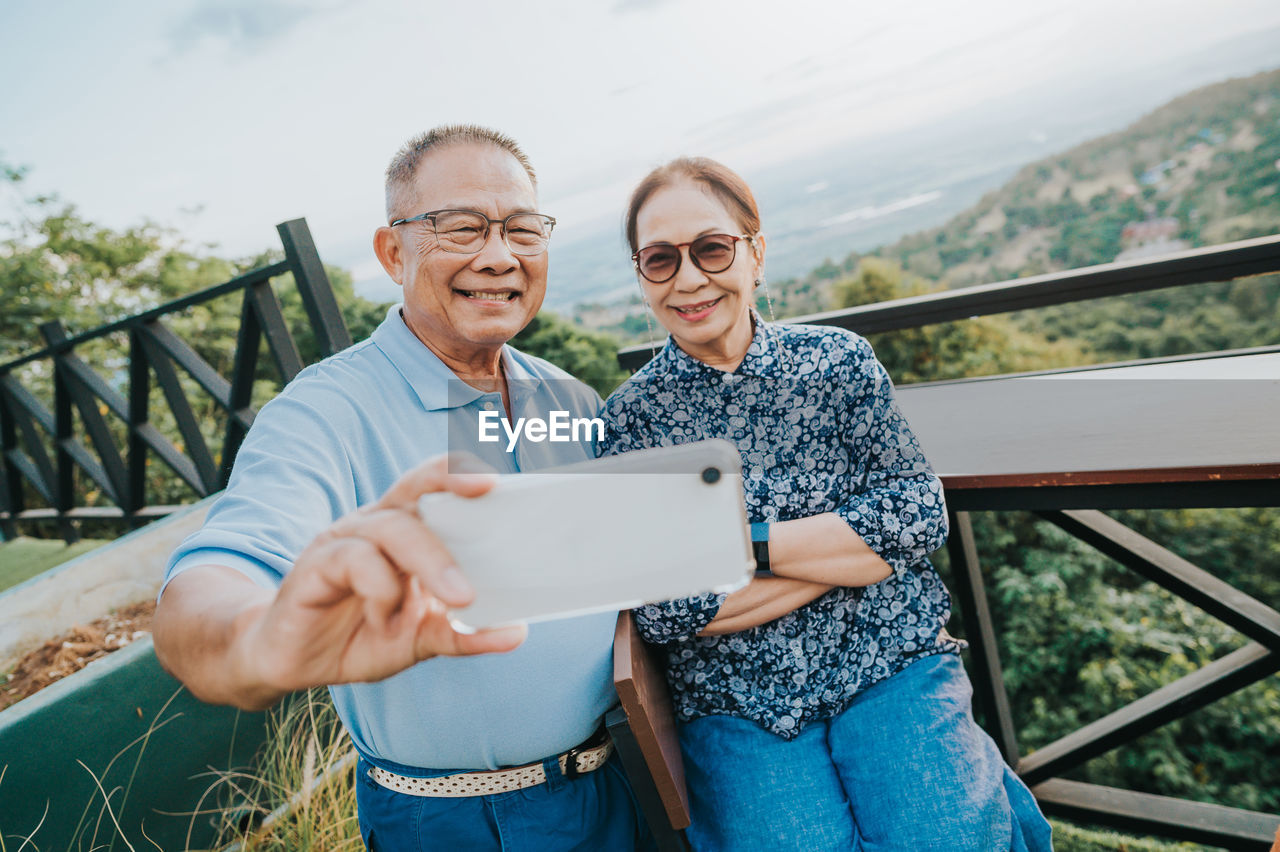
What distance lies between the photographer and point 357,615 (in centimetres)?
65

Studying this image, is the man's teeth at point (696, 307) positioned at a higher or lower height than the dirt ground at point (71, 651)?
higher

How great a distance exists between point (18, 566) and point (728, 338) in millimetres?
5902

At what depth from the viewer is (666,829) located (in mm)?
1365

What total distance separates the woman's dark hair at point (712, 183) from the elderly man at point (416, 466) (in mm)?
265

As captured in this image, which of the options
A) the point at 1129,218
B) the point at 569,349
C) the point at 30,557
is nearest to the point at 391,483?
the point at 569,349

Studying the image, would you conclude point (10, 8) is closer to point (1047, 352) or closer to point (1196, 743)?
point (1047, 352)

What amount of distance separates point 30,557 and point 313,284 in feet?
13.4

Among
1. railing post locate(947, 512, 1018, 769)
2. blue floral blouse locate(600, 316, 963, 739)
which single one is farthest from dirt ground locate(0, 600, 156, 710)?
railing post locate(947, 512, 1018, 769)

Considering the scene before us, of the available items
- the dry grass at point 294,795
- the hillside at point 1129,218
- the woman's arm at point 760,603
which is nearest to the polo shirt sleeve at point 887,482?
the woman's arm at point 760,603

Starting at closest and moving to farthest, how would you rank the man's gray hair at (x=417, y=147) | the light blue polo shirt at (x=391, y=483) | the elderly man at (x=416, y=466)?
the elderly man at (x=416, y=466), the light blue polo shirt at (x=391, y=483), the man's gray hair at (x=417, y=147)

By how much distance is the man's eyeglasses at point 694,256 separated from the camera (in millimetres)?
1685

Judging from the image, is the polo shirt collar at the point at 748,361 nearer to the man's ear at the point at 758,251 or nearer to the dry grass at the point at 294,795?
the man's ear at the point at 758,251

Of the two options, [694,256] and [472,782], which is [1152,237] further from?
[472,782]

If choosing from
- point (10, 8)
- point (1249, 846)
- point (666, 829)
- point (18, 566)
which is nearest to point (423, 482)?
point (666, 829)
